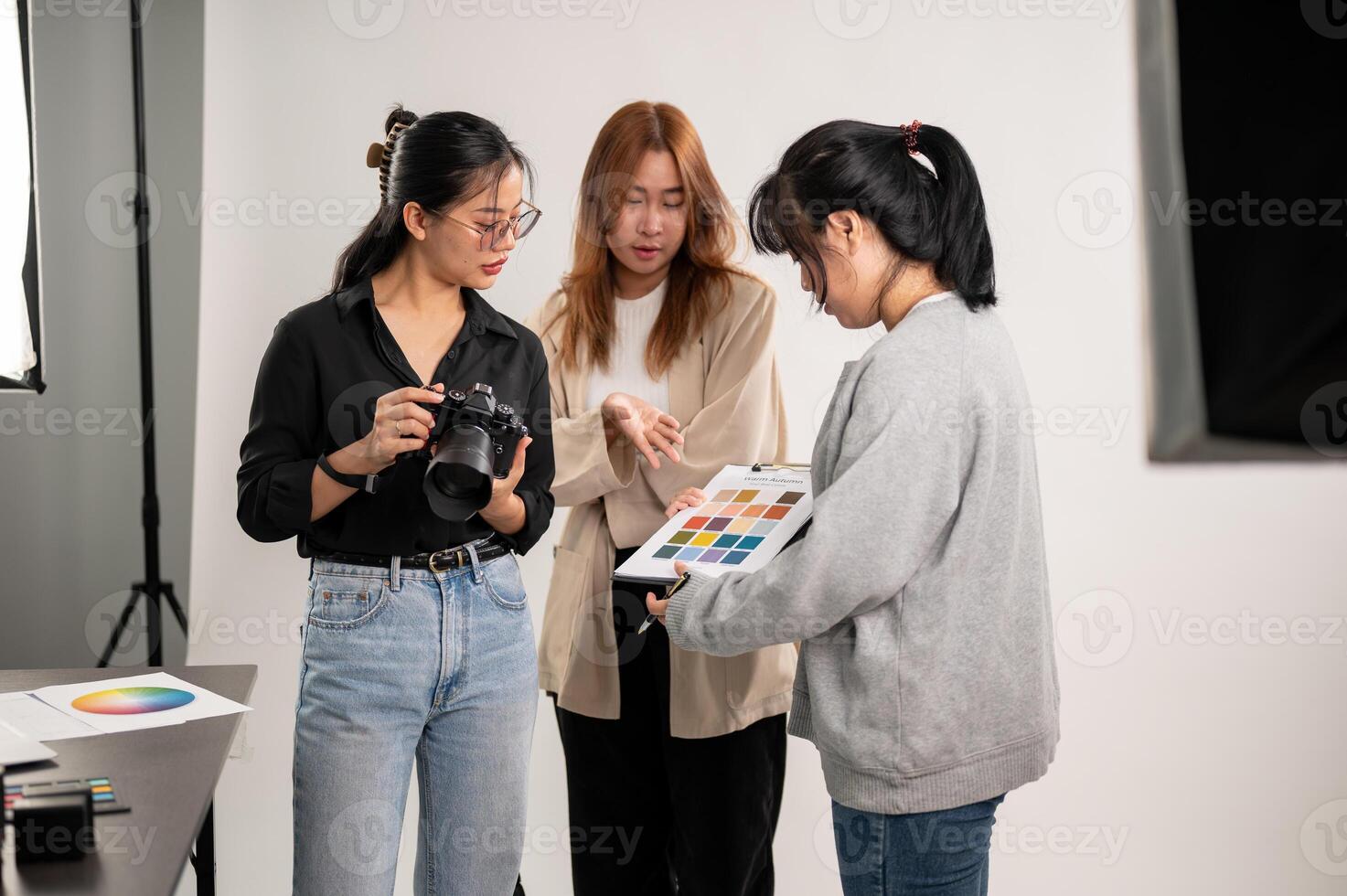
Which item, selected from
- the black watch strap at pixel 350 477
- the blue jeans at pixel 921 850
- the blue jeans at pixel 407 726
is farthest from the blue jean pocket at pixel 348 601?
the blue jeans at pixel 921 850

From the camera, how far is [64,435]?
265 cm

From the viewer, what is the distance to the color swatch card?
1497 millimetres

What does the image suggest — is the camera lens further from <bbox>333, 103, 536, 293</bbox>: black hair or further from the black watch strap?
<bbox>333, 103, 536, 293</bbox>: black hair

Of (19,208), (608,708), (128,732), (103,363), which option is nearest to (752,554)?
(608,708)

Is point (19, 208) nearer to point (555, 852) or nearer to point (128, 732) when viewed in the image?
point (128, 732)

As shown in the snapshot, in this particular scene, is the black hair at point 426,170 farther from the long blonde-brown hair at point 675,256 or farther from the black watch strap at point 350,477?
the long blonde-brown hair at point 675,256

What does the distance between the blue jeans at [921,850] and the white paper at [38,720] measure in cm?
92

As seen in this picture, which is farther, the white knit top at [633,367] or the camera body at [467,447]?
the white knit top at [633,367]

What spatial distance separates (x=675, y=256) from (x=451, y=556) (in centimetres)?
80

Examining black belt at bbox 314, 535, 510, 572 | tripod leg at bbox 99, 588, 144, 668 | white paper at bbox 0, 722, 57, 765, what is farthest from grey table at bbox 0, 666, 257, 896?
tripod leg at bbox 99, 588, 144, 668

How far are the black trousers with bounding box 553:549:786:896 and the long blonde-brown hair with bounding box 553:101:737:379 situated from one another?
0.39m

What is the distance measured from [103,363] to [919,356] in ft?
7.10

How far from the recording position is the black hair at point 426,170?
1502 millimetres

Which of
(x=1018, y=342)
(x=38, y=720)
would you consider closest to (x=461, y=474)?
(x=38, y=720)
